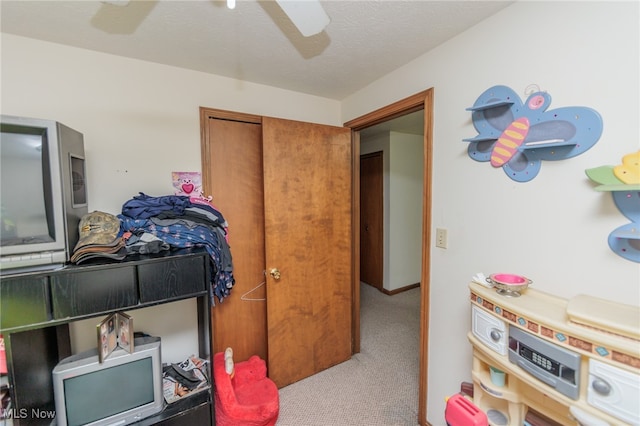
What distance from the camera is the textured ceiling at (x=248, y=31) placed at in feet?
4.02

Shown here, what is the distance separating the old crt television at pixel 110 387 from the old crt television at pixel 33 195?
505 mm

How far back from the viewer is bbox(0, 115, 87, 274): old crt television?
1.05m

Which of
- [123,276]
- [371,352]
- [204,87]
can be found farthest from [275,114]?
[371,352]

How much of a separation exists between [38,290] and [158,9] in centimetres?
132

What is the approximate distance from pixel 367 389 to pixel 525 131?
2.02 meters

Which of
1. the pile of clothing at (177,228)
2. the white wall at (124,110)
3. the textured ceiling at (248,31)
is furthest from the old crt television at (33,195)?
the textured ceiling at (248,31)

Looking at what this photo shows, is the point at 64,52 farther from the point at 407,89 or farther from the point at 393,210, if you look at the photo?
the point at 393,210

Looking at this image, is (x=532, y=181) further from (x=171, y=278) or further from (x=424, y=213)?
(x=171, y=278)

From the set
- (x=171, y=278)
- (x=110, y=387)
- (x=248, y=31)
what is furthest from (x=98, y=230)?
(x=248, y=31)

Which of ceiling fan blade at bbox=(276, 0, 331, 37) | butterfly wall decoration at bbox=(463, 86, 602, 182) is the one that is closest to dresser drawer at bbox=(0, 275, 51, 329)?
ceiling fan blade at bbox=(276, 0, 331, 37)

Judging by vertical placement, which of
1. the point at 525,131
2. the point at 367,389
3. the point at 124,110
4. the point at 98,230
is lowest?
the point at 367,389

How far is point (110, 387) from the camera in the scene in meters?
1.29

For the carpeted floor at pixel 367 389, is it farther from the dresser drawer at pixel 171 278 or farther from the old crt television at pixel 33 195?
the old crt television at pixel 33 195

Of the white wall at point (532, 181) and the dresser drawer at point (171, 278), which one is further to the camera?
the dresser drawer at point (171, 278)
